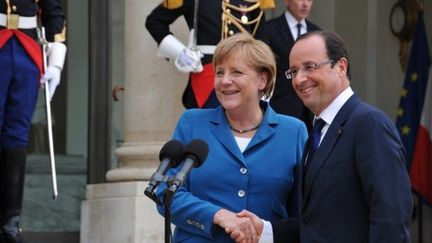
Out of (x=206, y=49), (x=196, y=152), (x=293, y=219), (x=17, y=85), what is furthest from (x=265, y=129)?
(x=206, y=49)

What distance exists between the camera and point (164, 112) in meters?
8.87

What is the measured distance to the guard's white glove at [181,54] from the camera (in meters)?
7.82

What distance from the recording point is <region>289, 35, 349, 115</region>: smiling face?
16.2ft

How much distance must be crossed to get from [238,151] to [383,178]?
97 centimetres

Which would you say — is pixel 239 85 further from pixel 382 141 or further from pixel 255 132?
pixel 382 141

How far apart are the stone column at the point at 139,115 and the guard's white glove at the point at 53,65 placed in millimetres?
1268

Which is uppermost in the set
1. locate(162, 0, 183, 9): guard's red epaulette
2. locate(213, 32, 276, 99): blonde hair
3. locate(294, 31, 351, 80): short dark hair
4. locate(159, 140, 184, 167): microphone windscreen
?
locate(294, 31, 351, 80): short dark hair

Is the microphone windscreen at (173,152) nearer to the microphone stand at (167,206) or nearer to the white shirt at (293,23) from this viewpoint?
the microphone stand at (167,206)

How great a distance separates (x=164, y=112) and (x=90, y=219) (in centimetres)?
84

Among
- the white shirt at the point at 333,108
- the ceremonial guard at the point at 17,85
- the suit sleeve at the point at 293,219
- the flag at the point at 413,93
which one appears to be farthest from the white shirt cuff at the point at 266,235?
the flag at the point at 413,93

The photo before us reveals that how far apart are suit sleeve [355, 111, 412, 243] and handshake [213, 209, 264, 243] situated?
65 cm

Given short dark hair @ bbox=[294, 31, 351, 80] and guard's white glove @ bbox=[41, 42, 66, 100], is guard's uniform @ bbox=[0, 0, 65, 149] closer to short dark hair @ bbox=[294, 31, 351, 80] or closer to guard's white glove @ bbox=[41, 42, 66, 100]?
guard's white glove @ bbox=[41, 42, 66, 100]

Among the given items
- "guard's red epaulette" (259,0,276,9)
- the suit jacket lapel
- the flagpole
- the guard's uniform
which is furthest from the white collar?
the suit jacket lapel

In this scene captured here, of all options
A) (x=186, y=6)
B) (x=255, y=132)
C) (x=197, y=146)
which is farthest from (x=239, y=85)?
(x=186, y=6)
